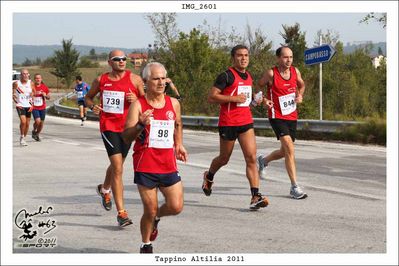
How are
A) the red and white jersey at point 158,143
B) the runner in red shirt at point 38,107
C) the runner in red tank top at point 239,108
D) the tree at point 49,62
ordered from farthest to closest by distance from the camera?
the tree at point 49,62, the runner in red shirt at point 38,107, the runner in red tank top at point 239,108, the red and white jersey at point 158,143

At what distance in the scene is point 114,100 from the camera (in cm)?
759

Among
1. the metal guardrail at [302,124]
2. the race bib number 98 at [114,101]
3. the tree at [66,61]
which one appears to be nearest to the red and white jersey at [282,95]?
the race bib number 98 at [114,101]

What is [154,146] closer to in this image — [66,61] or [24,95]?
[24,95]

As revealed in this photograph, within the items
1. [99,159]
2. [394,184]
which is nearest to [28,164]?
[99,159]

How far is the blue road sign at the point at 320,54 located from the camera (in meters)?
18.0

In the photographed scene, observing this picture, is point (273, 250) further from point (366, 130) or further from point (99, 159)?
point (366, 130)

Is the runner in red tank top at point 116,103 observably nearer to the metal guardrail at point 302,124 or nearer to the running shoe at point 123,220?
the running shoe at point 123,220

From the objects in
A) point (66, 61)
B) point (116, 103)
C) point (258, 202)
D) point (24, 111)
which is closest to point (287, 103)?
point (258, 202)

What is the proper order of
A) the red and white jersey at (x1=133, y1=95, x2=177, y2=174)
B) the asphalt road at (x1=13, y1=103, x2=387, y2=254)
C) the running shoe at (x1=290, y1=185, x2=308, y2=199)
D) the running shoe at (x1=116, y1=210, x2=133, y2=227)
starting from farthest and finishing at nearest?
the running shoe at (x1=290, y1=185, x2=308, y2=199)
the running shoe at (x1=116, y1=210, x2=133, y2=227)
the asphalt road at (x1=13, y1=103, x2=387, y2=254)
the red and white jersey at (x1=133, y1=95, x2=177, y2=174)

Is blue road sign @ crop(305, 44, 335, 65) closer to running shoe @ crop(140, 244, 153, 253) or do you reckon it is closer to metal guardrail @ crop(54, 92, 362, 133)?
metal guardrail @ crop(54, 92, 362, 133)

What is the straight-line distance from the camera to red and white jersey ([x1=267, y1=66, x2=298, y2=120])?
29.6 ft

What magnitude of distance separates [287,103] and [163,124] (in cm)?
361

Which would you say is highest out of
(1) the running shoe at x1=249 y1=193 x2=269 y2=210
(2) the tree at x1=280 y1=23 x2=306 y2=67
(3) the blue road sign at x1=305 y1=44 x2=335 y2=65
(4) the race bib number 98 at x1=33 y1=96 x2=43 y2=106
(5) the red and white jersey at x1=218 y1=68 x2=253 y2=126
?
(2) the tree at x1=280 y1=23 x2=306 y2=67

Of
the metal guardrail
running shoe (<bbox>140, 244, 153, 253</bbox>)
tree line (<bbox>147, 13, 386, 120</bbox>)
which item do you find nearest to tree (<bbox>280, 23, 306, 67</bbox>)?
tree line (<bbox>147, 13, 386, 120</bbox>)
